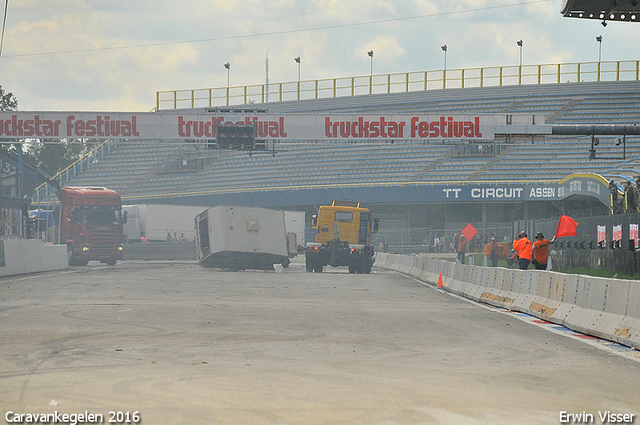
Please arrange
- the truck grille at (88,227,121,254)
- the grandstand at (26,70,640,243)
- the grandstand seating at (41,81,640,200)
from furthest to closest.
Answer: the grandstand seating at (41,81,640,200)
the grandstand at (26,70,640,243)
the truck grille at (88,227,121,254)

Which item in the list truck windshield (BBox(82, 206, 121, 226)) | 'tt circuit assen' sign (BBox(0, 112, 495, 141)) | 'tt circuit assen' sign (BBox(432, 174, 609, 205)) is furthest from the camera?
'tt circuit assen' sign (BBox(432, 174, 609, 205))

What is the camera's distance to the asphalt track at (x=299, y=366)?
657 cm

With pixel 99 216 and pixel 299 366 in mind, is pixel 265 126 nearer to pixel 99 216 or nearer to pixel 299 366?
pixel 99 216

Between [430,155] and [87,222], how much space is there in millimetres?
28404

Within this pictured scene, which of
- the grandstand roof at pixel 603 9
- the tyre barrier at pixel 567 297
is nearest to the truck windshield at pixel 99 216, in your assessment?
the tyre barrier at pixel 567 297

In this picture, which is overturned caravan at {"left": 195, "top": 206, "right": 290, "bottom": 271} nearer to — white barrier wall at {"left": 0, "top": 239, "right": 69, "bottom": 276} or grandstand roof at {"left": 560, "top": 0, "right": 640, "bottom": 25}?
white barrier wall at {"left": 0, "top": 239, "right": 69, "bottom": 276}

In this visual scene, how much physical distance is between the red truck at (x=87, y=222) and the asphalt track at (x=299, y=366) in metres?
25.7

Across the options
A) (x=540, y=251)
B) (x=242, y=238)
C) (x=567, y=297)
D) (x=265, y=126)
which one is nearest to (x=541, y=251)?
(x=540, y=251)

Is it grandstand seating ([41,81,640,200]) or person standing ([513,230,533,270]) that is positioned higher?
grandstand seating ([41,81,640,200])

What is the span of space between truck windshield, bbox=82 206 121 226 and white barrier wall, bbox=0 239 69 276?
441cm

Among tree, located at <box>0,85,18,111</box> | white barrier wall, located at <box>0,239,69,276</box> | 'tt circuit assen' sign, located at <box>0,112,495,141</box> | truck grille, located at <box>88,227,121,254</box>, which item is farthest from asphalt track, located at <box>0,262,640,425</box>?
tree, located at <box>0,85,18,111</box>

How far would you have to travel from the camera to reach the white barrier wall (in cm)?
2909

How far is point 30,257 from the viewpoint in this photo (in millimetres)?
32156

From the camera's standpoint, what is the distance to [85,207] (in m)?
41.9
